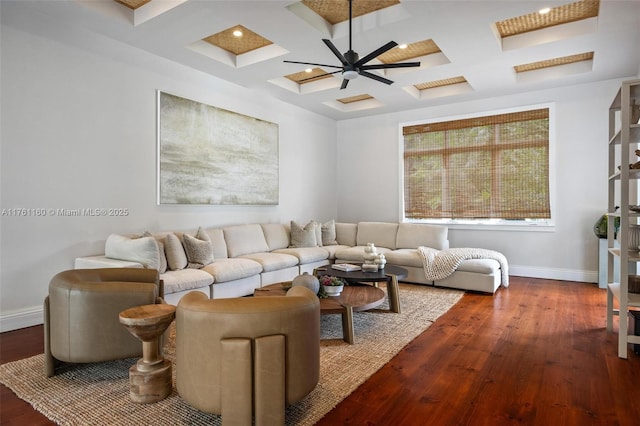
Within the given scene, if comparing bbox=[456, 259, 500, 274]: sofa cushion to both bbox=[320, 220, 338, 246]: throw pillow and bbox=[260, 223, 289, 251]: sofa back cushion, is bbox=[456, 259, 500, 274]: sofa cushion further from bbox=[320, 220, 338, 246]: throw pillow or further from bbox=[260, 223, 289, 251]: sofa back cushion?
bbox=[260, 223, 289, 251]: sofa back cushion

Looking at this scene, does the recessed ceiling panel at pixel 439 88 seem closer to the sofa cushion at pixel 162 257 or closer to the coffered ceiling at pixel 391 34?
the coffered ceiling at pixel 391 34

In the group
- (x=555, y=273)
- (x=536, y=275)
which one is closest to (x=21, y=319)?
(x=536, y=275)

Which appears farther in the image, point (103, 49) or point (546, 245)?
point (546, 245)

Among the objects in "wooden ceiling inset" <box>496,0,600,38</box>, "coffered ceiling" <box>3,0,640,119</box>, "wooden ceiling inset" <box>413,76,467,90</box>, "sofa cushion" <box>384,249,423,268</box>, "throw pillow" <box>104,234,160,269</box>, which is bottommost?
"sofa cushion" <box>384,249,423,268</box>

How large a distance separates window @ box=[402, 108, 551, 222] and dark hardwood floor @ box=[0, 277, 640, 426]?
241 cm

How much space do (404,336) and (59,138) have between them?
3.76 meters

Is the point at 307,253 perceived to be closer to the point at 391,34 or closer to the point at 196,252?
the point at 196,252

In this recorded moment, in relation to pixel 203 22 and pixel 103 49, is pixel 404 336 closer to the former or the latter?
pixel 203 22

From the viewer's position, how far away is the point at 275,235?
5832 mm

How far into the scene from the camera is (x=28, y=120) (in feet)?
11.5

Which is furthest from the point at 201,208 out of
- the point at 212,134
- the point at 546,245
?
the point at 546,245

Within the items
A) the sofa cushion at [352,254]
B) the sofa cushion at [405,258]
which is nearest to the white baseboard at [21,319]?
the sofa cushion at [352,254]

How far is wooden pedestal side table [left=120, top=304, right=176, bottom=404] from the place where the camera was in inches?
82.2

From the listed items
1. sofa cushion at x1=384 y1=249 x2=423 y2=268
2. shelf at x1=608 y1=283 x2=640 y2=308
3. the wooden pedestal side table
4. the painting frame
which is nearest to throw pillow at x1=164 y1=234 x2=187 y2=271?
the painting frame
